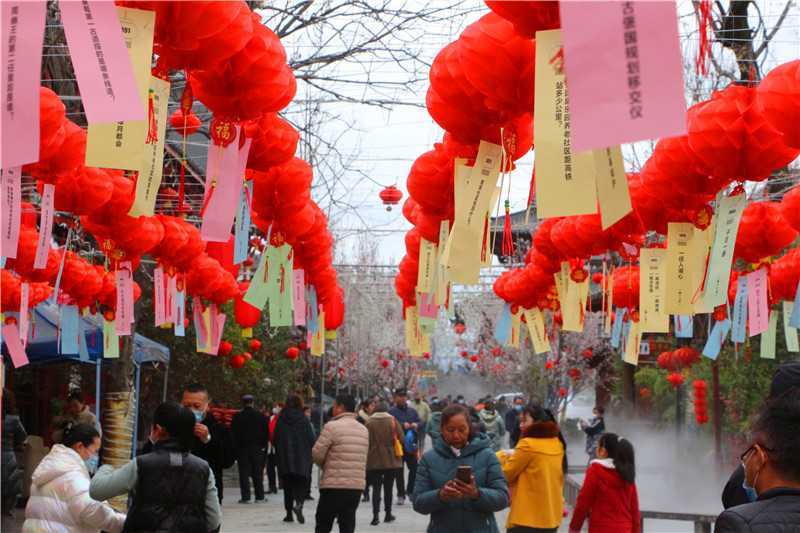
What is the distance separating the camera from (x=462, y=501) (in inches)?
254

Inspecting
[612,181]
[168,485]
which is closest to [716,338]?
[168,485]

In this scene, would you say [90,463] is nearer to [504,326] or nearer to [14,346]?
[14,346]

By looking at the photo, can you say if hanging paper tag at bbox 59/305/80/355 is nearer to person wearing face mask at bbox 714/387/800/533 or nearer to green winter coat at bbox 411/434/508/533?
green winter coat at bbox 411/434/508/533

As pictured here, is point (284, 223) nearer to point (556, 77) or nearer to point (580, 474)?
point (556, 77)

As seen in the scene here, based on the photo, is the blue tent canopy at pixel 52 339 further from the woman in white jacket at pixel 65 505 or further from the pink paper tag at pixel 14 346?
the woman in white jacket at pixel 65 505

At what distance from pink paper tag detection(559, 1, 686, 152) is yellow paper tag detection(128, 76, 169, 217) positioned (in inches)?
96.6

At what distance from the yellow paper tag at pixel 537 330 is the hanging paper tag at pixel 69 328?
522cm

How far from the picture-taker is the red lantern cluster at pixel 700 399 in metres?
A: 21.0

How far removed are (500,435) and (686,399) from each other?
224 inches

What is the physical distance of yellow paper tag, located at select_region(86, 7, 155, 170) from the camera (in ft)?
13.1

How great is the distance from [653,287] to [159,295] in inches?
200

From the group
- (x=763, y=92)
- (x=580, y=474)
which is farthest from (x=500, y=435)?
(x=763, y=92)

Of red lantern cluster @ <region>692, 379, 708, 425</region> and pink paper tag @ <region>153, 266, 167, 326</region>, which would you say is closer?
pink paper tag @ <region>153, 266, 167, 326</region>

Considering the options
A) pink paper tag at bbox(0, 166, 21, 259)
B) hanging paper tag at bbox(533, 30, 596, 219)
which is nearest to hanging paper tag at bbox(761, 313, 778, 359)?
pink paper tag at bbox(0, 166, 21, 259)
